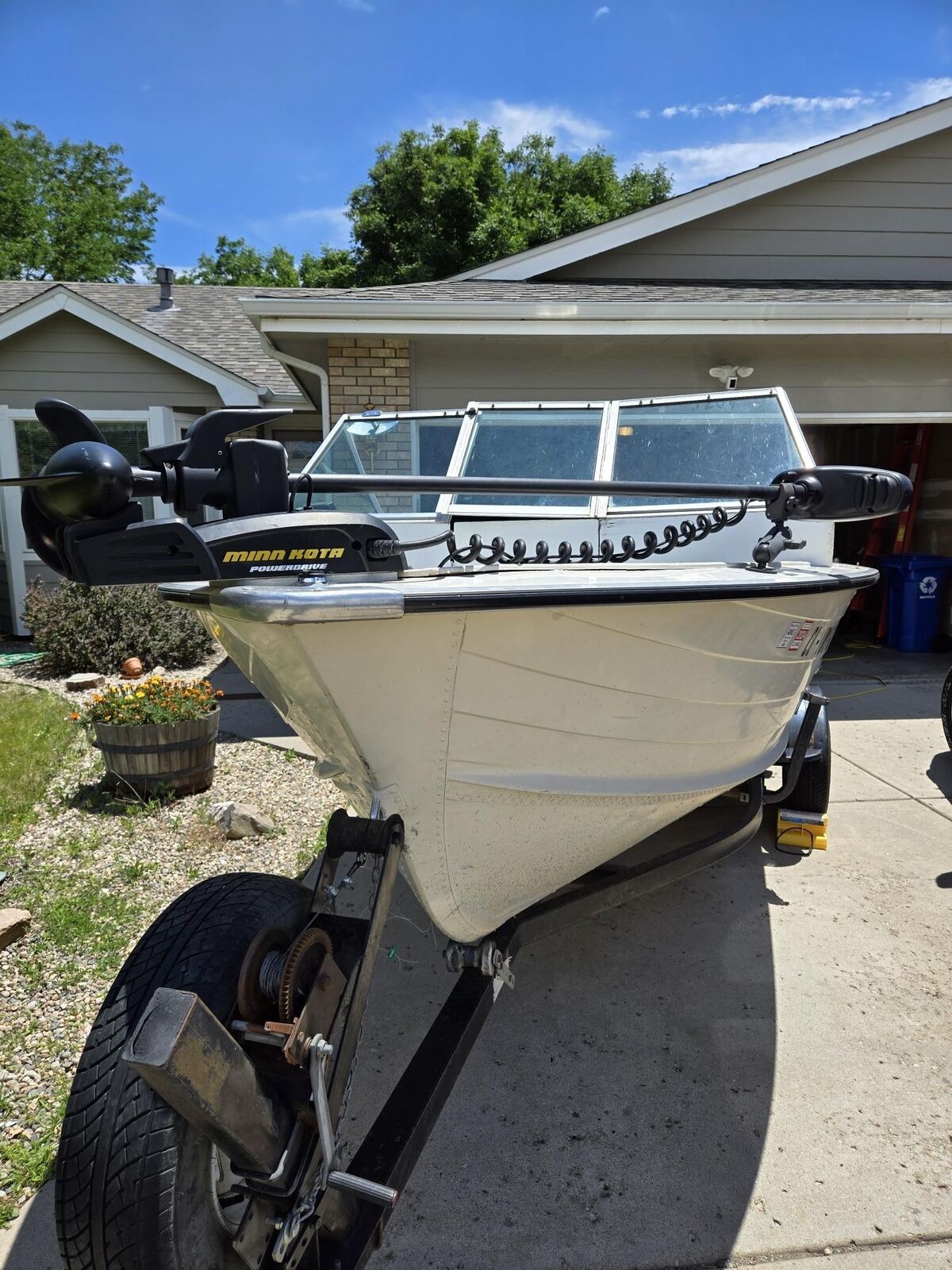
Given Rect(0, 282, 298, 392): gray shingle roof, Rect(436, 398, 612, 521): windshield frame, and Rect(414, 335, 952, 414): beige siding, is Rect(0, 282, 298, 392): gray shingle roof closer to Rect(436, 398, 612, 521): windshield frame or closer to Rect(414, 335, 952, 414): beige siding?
Rect(414, 335, 952, 414): beige siding

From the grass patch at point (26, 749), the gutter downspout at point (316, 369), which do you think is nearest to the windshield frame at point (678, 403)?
the gutter downspout at point (316, 369)

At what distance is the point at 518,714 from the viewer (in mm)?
1937

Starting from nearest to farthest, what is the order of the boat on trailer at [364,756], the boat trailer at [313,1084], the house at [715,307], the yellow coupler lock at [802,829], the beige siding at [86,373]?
the boat trailer at [313,1084] → the boat on trailer at [364,756] → the yellow coupler lock at [802,829] → the house at [715,307] → the beige siding at [86,373]

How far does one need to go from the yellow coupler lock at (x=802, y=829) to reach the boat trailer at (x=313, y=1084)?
253 cm

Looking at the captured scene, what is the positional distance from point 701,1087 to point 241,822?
2.64 m

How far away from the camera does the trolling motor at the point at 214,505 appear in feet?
5.19

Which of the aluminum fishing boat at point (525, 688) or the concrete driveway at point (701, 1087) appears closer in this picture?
the aluminum fishing boat at point (525, 688)

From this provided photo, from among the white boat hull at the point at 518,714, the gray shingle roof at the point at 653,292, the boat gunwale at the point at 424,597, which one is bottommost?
the white boat hull at the point at 518,714

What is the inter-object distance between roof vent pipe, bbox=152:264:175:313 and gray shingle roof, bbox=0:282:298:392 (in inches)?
4.1

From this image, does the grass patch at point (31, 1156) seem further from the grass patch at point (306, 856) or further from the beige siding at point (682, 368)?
the beige siding at point (682, 368)

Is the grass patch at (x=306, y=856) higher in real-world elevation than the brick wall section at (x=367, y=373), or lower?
lower

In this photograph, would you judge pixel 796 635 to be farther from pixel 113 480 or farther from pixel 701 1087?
pixel 113 480

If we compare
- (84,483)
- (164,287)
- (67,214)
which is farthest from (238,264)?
(84,483)

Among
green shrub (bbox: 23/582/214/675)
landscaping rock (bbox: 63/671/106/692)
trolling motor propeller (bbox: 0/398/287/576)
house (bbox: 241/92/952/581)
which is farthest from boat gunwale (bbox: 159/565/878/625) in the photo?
green shrub (bbox: 23/582/214/675)
